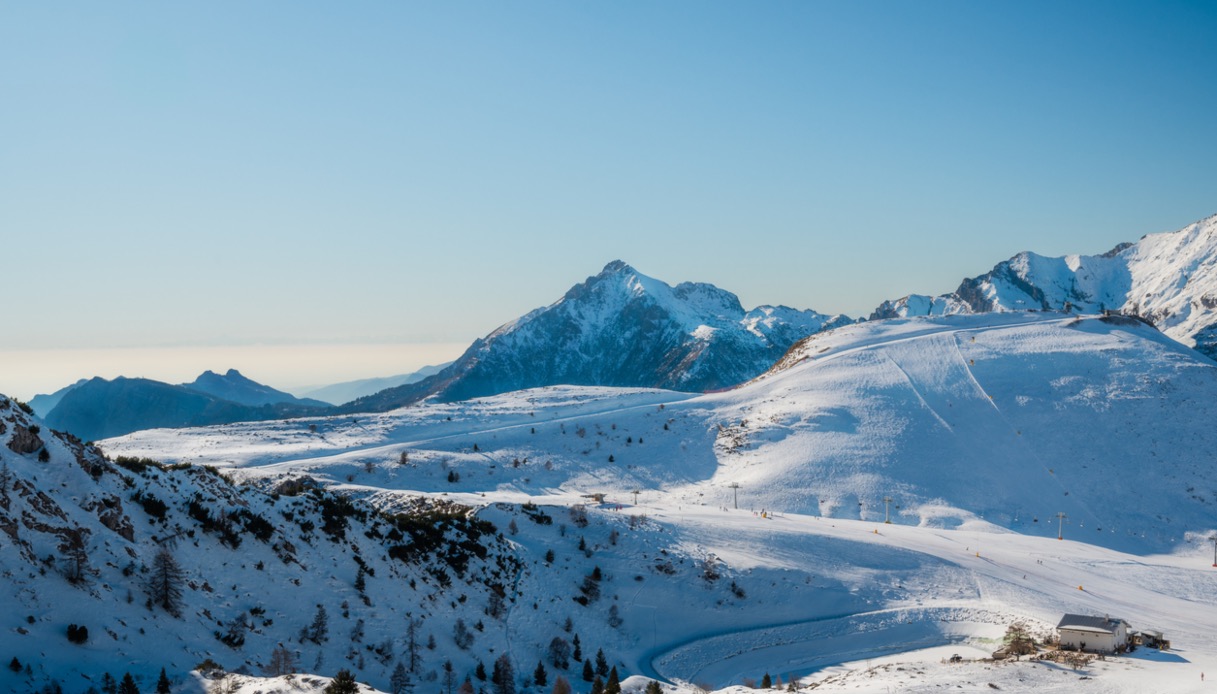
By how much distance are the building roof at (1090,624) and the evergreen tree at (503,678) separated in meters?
33.2

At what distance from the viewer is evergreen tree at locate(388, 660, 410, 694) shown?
130 ft

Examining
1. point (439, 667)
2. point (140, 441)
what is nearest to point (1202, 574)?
point (439, 667)

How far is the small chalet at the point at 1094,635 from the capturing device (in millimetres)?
48594

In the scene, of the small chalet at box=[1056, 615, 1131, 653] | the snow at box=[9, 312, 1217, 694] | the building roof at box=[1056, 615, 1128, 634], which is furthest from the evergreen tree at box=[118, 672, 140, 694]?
the building roof at box=[1056, 615, 1128, 634]

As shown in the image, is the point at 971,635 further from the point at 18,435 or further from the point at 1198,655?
the point at 18,435

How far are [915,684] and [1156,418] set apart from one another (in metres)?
86.5

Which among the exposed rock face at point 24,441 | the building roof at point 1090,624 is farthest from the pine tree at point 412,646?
the building roof at point 1090,624

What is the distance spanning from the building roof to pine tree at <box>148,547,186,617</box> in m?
48.8

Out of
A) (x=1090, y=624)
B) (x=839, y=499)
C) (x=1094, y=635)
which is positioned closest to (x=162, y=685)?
(x=1094, y=635)

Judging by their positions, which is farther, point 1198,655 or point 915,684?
point 1198,655

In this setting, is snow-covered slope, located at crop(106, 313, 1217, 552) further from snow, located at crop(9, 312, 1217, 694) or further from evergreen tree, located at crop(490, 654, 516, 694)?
evergreen tree, located at crop(490, 654, 516, 694)

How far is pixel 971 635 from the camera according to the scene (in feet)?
179

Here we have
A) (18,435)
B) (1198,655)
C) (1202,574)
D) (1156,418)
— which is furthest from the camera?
(1156,418)

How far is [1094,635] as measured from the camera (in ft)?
160
